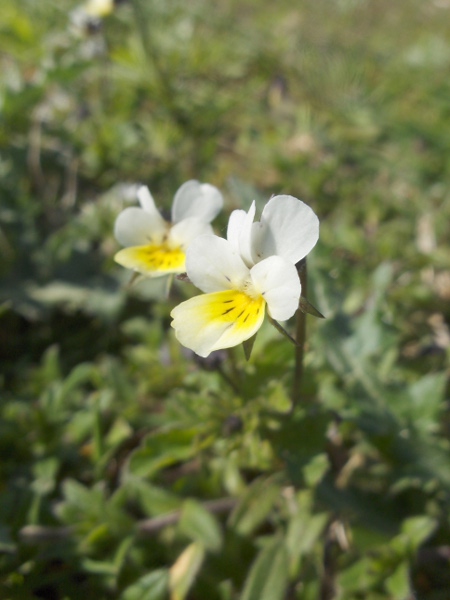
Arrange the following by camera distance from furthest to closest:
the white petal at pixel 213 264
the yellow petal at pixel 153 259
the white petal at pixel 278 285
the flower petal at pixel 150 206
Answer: the flower petal at pixel 150 206, the yellow petal at pixel 153 259, the white petal at pixel 213 264, the white petal at pixel 278 285

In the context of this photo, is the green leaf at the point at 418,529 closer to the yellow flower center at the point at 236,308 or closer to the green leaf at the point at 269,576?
the green leaf at the point at 269,576

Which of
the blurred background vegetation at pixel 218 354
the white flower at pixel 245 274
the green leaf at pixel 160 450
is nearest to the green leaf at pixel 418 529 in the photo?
the blurred background vegetation at pixel 218 354

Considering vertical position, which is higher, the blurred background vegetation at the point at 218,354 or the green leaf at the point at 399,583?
the blurred background vegetation at the point at 218,354

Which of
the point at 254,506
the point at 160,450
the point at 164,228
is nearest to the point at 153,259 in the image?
the point at 164,228

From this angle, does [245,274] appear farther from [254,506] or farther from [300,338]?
[254,506]

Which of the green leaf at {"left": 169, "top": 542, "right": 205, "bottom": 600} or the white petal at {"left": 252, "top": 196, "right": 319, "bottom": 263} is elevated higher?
the white petal at {"left": 252, "top": 196, "right": 319, "bottom": 263}

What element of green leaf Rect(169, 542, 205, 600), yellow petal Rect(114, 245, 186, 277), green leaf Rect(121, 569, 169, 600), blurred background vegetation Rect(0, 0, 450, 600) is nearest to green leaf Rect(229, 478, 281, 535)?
blurred background vegetation Rect(0, 0, 450, 600)

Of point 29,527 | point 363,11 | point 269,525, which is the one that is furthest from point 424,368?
point 363,11

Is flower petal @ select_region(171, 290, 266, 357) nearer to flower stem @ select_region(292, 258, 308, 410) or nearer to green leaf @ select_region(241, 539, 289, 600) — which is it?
flower stem @ select_region(292, 258, 308, 410)
